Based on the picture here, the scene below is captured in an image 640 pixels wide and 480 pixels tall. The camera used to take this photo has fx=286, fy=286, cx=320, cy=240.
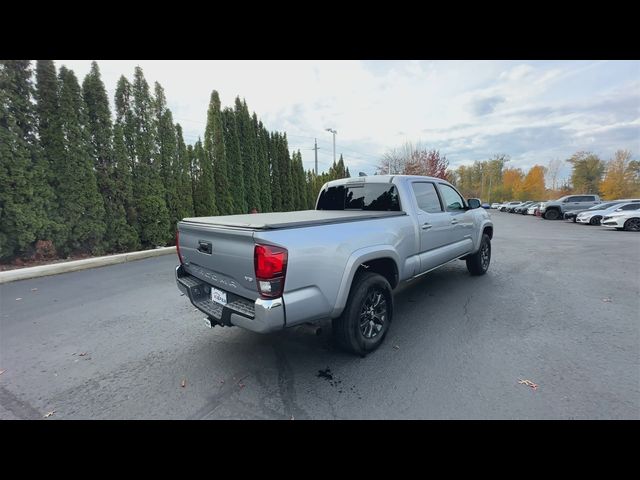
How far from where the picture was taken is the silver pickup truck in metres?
2.38

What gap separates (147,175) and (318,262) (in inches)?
383

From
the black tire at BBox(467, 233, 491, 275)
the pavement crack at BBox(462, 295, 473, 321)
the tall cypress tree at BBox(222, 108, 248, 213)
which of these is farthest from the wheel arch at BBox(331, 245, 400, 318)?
the tall cypress tree at BBox(222, 108, 248, 213)

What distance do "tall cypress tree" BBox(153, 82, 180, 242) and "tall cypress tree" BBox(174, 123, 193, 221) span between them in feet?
0.36

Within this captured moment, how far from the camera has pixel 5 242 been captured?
7.05 m

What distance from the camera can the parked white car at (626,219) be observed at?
14773 mm

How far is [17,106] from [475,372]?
11.3 m

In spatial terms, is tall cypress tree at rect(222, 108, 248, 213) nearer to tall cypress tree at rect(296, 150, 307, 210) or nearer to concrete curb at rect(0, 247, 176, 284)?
concrete curb at rect(0, 247, 176, 284)

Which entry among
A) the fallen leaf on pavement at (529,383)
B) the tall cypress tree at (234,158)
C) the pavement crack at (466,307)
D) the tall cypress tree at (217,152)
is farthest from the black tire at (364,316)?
the tall cypress tree at (234,158)

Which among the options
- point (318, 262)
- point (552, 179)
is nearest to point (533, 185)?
point (552, 179)

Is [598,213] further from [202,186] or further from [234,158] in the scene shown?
[202,186]

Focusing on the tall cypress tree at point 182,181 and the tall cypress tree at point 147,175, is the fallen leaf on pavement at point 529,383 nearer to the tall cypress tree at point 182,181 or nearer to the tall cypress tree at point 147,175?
the tall cypress tree at point 147,175
